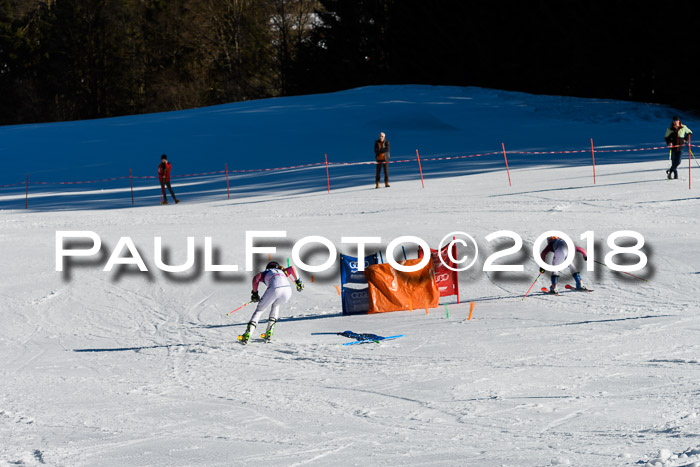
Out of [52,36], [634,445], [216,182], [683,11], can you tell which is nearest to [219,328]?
[634,445]

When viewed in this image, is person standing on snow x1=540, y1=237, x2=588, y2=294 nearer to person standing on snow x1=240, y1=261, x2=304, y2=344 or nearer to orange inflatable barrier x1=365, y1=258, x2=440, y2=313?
orange inflatable barrier x1=365, y1=258, x2=440, y2=313

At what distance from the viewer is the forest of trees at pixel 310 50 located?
4809cm

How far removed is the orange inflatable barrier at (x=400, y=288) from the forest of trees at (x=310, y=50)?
35519mm

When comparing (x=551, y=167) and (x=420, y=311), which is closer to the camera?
(x=420, y=311)

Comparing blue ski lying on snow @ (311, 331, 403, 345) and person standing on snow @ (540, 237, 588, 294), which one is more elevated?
person standing on snow @ (540, 237, 588, 294)

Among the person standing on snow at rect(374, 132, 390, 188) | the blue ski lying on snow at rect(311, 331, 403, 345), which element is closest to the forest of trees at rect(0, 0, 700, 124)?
the person standing on snow at rect(374, 132, 390, 188)

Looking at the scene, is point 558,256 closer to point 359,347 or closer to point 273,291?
point 359,347

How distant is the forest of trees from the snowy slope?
73.1 feet

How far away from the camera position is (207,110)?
152 feet

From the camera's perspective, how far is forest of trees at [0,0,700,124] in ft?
158

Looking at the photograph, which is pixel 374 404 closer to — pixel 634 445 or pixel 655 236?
pixel 634 445

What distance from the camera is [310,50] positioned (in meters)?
59.3

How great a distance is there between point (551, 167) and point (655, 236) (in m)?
11.5

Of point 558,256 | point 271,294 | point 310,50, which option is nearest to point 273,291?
point 271,294
